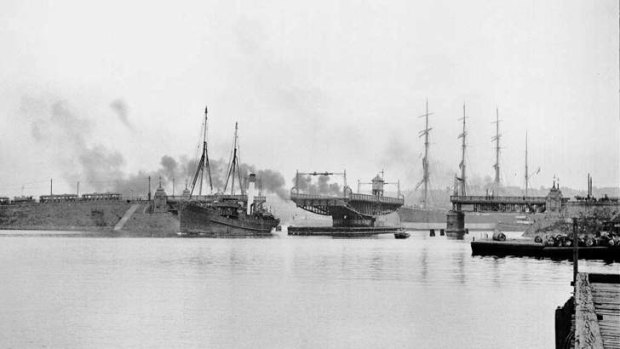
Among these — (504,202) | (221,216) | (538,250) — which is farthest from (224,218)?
(538,250)

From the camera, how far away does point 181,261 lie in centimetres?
7088

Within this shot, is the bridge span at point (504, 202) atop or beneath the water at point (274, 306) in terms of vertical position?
atop

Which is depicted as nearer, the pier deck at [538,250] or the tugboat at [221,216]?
the pier deck at [538,250]

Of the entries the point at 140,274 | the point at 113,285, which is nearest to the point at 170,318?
the point at 113,285

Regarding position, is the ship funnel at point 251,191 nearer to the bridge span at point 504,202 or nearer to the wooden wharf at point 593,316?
the bridge span at point 504,202

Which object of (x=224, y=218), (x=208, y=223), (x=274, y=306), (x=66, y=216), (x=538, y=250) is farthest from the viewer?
(x=66, y=216)

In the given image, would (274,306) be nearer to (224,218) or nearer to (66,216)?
(224,218)

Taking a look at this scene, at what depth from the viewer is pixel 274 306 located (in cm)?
3812

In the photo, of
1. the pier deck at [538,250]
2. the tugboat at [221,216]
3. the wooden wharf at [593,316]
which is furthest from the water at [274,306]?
the tugboat at [221,216]

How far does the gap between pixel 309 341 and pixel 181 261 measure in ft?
144

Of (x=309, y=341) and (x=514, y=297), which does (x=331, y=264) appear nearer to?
(x=514, y=297)

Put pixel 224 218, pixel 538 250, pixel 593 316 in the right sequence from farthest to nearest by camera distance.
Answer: pixel 224 218, pixel 538 250, pixel 593 316

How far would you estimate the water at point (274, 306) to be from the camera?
29000 mm

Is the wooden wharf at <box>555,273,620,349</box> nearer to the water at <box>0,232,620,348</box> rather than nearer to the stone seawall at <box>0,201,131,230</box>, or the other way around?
the water at <box>0,232,620,348</box>
